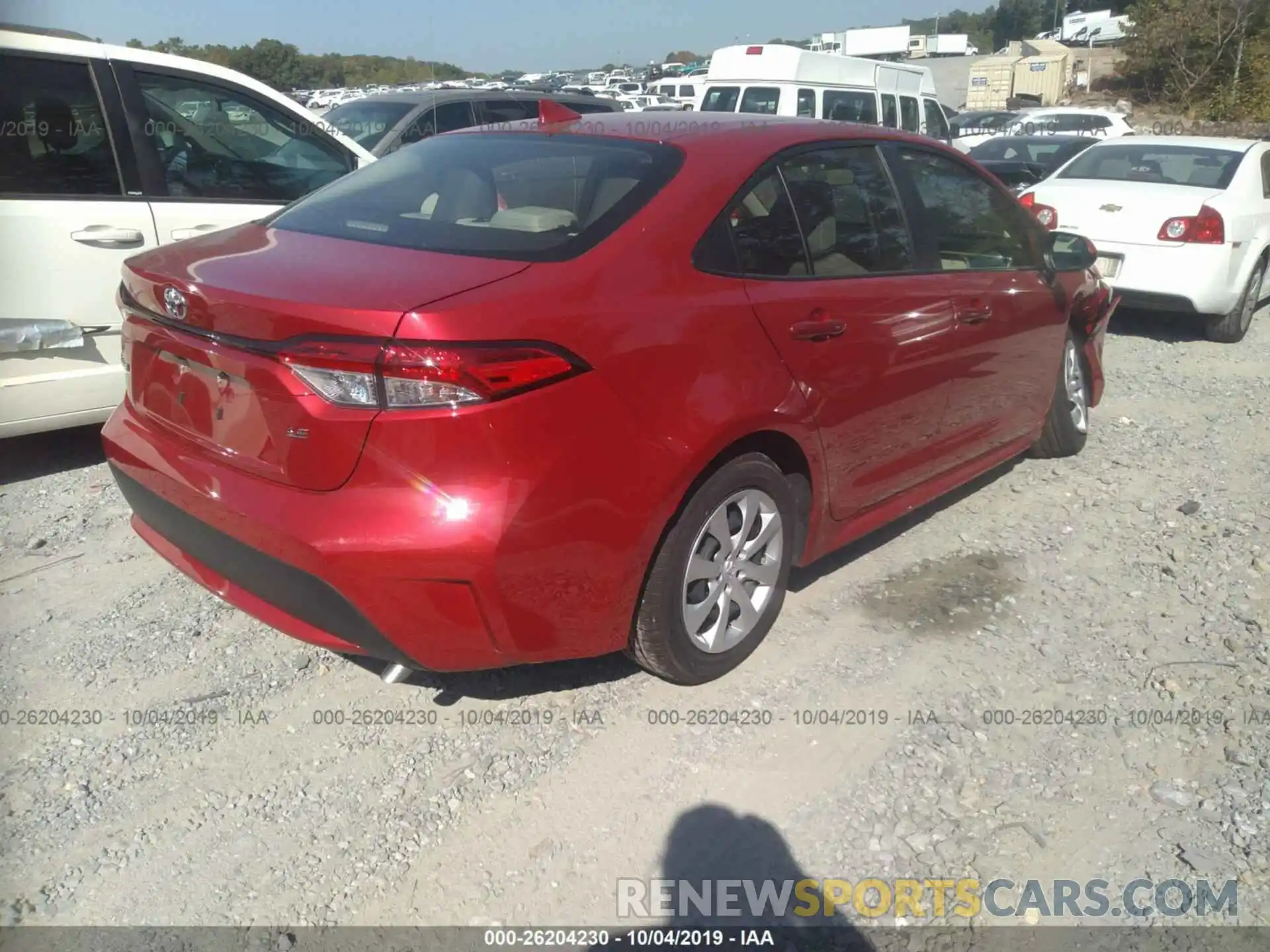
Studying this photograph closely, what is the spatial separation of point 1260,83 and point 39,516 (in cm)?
3874

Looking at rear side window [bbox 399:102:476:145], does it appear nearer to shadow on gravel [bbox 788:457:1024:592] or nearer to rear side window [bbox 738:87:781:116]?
rear side window [bbox 738:87:781:116]

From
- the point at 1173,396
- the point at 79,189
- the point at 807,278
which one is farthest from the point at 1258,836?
the point at 79,189

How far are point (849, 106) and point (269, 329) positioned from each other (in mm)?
13754

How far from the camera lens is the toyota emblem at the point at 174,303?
8.91ft

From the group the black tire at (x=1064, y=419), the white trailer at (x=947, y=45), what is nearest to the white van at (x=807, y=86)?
the black tire at (x=1064, y=419)

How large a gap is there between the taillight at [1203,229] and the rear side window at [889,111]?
8144 mm

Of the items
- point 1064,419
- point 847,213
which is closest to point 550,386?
point 847,213

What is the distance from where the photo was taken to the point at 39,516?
4305 mm

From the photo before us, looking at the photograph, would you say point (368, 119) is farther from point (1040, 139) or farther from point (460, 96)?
point (1040, 139)

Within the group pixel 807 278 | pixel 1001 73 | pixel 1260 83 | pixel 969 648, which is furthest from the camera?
pixel 1001 73

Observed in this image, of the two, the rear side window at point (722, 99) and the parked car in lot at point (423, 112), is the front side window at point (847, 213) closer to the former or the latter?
the parked car in lot at point (423, 112)

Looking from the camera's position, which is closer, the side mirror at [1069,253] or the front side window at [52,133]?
the front side window at [52,133]

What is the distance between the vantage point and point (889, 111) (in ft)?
50.3

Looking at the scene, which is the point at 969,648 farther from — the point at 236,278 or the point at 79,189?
the point at 79,189
